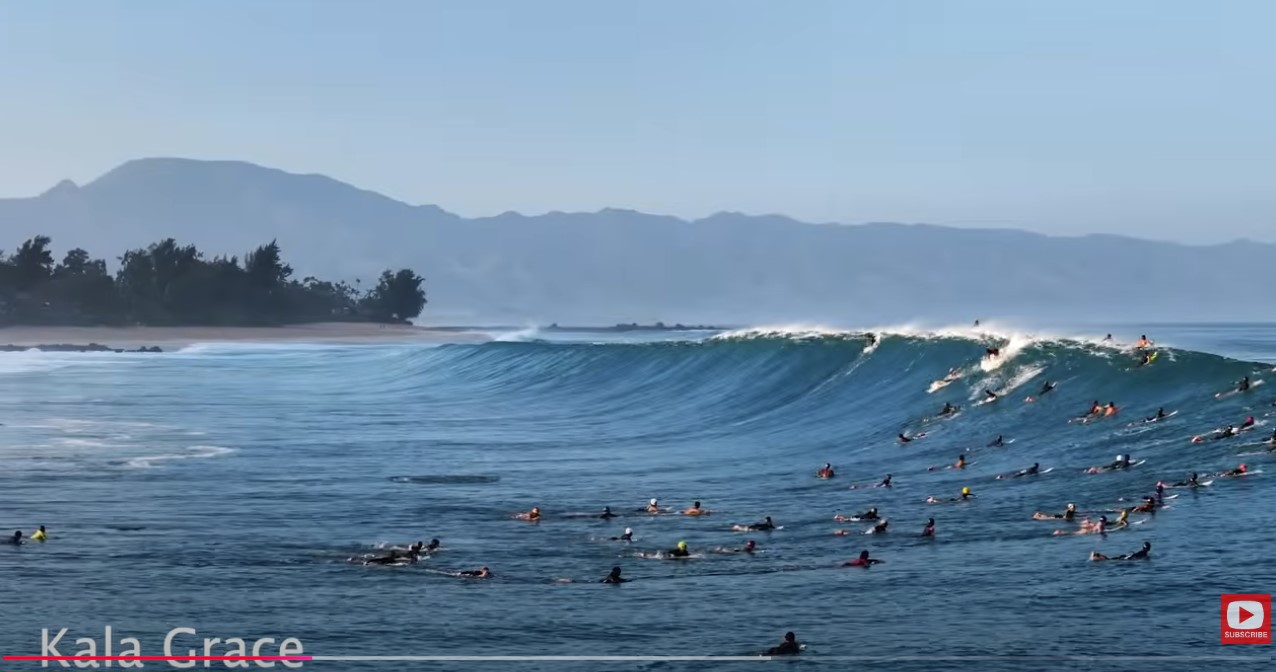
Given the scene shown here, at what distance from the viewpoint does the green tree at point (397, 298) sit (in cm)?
18200

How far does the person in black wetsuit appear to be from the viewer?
19.0 meters

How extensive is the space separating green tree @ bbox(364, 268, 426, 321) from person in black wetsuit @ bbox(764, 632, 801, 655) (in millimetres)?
162986

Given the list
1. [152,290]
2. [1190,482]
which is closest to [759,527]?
[1190,482]

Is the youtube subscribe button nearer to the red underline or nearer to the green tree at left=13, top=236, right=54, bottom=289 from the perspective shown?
the red underline

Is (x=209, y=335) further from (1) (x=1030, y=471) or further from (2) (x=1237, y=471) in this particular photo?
(2) (x=1237, y=471)

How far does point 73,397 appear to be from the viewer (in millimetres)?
62375

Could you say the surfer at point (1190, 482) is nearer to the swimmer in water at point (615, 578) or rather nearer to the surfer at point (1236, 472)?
the surfer at point (1236, 472)

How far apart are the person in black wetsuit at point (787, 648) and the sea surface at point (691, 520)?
0.71 ft

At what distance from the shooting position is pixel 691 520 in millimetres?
29734

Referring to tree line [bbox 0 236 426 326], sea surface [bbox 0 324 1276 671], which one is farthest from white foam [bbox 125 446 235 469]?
tree line [bbox 0 236 426 326]

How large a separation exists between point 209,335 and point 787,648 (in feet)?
439

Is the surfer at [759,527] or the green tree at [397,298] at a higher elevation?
the green tree at [397,298]

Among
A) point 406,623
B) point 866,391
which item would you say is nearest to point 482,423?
point 866,391

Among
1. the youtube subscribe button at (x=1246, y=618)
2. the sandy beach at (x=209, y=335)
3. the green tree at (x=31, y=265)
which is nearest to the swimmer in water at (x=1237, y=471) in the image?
the youtube subscribe button at (x=1246, y=618)
